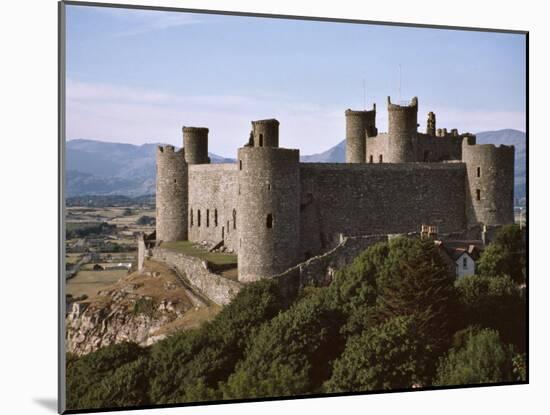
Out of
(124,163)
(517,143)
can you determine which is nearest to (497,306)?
(517,143)

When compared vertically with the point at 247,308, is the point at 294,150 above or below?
above

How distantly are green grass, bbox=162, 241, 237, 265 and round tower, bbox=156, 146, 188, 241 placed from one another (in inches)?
8.3

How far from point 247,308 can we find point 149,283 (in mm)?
4139

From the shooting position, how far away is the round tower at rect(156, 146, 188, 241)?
1141 inches

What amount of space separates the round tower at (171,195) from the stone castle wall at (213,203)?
207mm

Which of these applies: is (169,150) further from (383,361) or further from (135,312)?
(383,361)

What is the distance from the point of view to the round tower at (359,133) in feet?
97.8

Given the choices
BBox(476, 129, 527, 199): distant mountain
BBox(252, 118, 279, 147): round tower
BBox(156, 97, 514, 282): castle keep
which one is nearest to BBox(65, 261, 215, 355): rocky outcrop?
BBox(156, 97, 514, 282): castle keep

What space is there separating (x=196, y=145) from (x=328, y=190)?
14.0 ft

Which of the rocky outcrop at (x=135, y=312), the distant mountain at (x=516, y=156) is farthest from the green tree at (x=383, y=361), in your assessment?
the distant mountain at (x=516, y=156)

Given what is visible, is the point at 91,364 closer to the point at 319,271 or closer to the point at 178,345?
the point at 178,345

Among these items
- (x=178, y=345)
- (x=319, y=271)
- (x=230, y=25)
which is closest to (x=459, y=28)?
(x=230, y=25)

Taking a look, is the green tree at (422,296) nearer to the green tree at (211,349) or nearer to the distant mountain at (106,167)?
the green tree at (211,349)

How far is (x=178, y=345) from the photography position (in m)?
22.2
